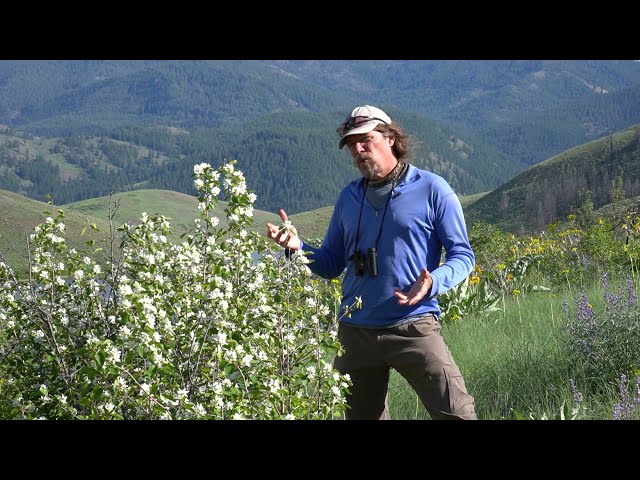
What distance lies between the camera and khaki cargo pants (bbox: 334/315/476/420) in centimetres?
371

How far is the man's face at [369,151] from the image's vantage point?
3.83m

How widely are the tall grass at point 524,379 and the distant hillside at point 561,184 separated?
8804 centimetres

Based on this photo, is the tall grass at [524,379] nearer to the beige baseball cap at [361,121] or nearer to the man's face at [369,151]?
the man's face at [369,151]

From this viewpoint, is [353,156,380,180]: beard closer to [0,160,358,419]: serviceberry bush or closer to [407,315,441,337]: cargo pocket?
[0,160,358,419]: serviceberry bush

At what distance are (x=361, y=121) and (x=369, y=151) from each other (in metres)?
0.15

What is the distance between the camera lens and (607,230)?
1058cm

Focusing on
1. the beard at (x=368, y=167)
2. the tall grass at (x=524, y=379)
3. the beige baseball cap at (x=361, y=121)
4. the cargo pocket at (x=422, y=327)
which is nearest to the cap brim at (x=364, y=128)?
the beige baseball cap at (x=361, y=121)

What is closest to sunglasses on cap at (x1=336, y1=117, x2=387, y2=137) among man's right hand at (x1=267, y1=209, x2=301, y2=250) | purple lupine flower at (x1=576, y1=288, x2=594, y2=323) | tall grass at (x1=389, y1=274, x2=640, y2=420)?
man's right hand at (x1=267, y1=209, x2=301, y2=250)

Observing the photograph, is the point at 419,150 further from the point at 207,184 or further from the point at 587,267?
the point at 587,267

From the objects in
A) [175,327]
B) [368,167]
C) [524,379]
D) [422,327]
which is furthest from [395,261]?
[524,379]

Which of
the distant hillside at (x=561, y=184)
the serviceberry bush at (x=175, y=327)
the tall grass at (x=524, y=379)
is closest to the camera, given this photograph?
the serviceberry bush at (x=175, y=327)

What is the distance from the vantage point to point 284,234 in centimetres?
369
